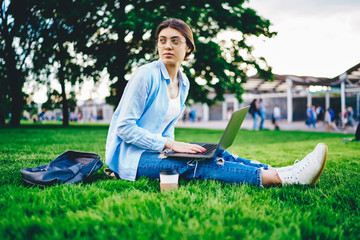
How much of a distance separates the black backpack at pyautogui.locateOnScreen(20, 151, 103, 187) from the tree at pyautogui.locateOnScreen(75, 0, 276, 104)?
8.42 meters

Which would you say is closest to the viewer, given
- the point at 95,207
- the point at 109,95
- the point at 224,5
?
the point at 95,207

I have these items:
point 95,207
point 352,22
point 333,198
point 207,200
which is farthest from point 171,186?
point 352,22

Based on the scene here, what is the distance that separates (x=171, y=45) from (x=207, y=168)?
1225 millimetres

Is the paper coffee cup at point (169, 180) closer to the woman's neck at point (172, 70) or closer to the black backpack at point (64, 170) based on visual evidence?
the black backpack at point (64, 170)

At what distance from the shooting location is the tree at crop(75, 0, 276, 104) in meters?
10.7

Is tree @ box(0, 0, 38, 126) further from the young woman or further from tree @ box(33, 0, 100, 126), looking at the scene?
the young woman

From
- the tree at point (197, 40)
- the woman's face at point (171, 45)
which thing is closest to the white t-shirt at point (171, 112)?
the woman's face at point (171, 45)

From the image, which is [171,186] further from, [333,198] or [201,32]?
[201,32]

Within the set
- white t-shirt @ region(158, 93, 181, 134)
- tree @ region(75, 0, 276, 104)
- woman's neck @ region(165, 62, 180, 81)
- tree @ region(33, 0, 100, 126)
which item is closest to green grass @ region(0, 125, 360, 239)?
white t-shirt @ region(158, 93, 181, 134)

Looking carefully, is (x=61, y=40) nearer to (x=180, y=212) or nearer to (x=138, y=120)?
(x=138, y=120)

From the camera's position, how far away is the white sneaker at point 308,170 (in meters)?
2.02

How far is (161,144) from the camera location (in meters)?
2.23

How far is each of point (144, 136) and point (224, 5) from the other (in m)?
11.6

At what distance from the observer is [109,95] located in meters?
17.6
